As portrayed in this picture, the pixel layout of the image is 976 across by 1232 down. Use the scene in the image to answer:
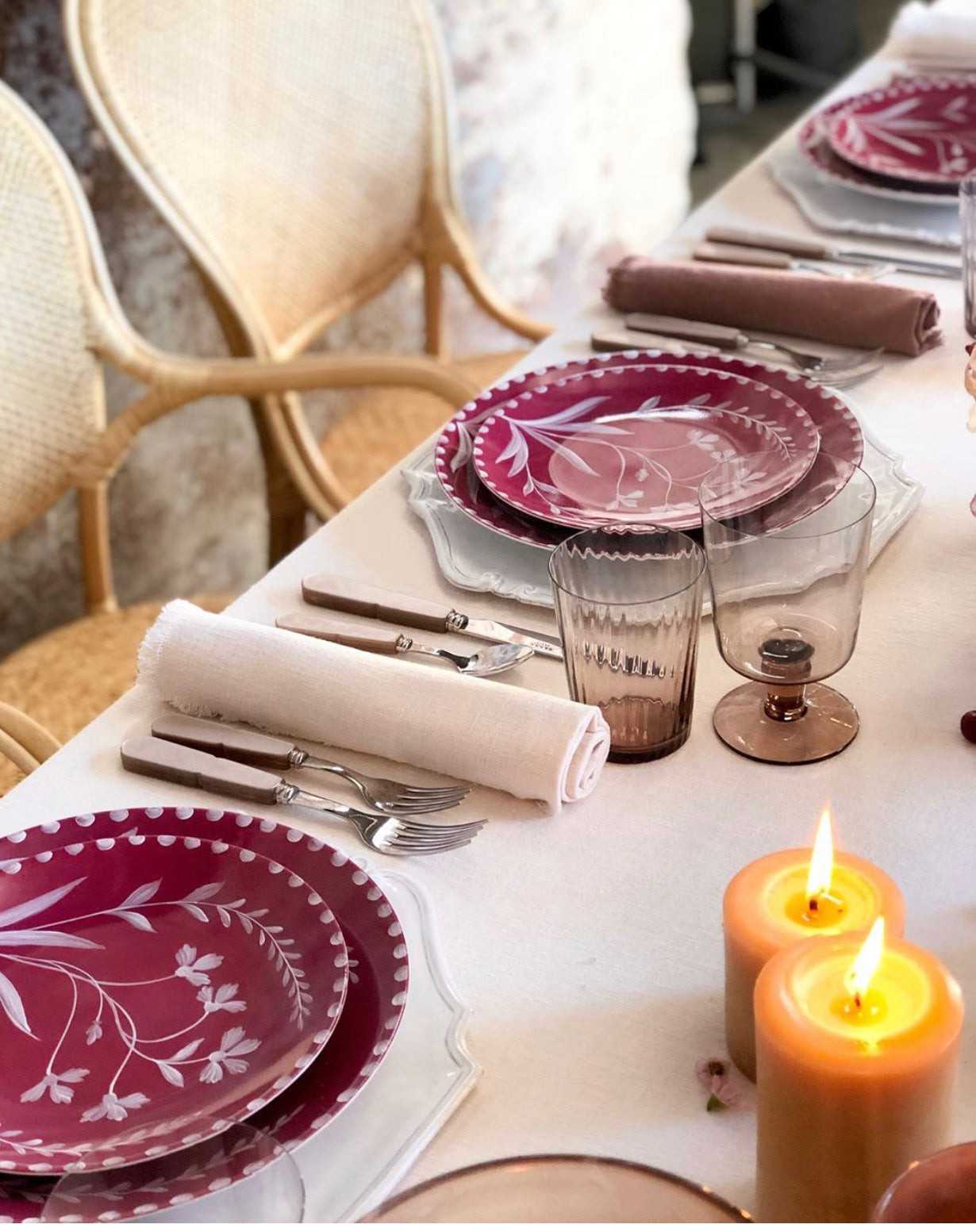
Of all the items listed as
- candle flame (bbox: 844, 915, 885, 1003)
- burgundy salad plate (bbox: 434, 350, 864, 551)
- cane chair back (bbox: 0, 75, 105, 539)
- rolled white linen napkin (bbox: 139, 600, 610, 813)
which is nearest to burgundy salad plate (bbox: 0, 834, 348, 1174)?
rolled white linen napkin (bbox: 139, 600, 610, 813)

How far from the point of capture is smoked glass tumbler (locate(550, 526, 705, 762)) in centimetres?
79

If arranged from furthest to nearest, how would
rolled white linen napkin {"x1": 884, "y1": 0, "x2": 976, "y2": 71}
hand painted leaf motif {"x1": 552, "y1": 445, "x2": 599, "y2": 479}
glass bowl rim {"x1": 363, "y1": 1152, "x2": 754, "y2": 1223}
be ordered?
1. rolled white linen napkin {"x1": 884, "y1": 0, "x2": 976, "y2": 71}
2. hand painted leaf motif {"x1": 552, "y1": 445, "x2": 599, "y2": 479}
3. glass bowl rim {"x1": 363, "y1": 1152, "x2": 754, "y2": 1223}

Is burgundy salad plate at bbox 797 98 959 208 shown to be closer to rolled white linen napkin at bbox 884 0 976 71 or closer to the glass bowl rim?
rolled white linen napkin at bbox 884 0 976 71

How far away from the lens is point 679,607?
0.78 metres

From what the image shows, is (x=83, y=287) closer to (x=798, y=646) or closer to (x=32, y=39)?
(x=32, y=39)

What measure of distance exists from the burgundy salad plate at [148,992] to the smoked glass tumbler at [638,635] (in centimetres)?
21

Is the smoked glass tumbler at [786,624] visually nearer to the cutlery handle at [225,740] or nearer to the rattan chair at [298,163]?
the cutlery handle at [225,740]

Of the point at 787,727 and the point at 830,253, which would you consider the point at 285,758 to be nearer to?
the point at 787,727

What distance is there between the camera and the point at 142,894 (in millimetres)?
731

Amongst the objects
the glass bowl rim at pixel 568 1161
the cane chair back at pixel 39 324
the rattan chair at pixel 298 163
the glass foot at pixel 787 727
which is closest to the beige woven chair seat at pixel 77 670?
the cane chair back at pixel 39 324

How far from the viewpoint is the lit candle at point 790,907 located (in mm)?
575

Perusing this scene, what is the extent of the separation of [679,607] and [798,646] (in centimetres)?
9

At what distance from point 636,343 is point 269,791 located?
607 millimetres

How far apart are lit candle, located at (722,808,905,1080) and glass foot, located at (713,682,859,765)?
0.65 feet
